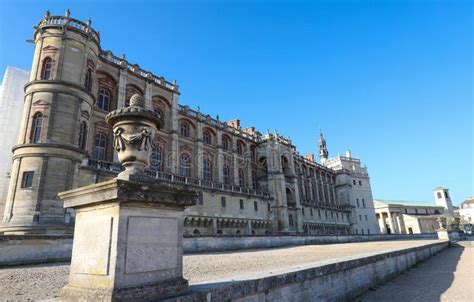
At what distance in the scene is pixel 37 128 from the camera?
1975cm

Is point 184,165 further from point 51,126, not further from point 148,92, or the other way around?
point 51,126

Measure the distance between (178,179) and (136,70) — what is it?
11.8 m

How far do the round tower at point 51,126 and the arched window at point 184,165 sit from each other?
11.7 meters

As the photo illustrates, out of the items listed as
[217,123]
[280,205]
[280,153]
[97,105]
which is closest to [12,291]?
[97,105]

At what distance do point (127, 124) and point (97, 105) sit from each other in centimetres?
2450

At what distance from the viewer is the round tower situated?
59.1 feet

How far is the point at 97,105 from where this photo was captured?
25.5 metres

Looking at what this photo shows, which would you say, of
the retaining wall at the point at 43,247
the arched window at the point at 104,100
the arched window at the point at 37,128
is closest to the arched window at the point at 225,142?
the arched window at the point at 104,100

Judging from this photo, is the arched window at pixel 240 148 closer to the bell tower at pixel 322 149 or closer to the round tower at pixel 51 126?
the round tower at pixel 51 126

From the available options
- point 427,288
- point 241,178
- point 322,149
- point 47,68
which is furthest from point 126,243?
point 322,149

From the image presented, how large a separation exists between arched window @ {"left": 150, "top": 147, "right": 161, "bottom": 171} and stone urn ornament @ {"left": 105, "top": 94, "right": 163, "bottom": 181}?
25442 millimetres

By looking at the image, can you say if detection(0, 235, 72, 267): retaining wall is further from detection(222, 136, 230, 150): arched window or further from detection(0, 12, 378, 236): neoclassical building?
detection(222, 136, 230, 150): arched window

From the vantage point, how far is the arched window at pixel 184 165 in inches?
1273

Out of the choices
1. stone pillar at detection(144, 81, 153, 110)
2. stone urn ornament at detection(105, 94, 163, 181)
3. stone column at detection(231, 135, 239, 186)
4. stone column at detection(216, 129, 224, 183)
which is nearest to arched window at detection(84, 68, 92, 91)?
stone pillar at detection(144, 81, 153, 110)
